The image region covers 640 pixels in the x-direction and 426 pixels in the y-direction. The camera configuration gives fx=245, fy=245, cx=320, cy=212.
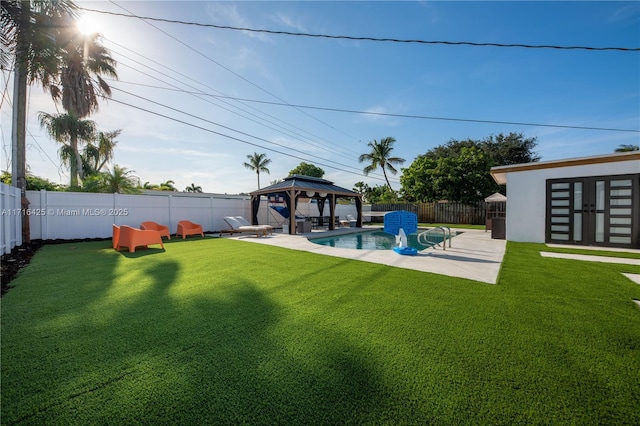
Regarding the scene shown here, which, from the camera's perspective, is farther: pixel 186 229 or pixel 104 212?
pixel 186 229

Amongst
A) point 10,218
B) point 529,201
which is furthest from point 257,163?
point 529,201

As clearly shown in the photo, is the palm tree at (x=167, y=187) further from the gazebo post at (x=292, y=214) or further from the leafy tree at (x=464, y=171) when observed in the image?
the leafy tree at (x=464, y=171)

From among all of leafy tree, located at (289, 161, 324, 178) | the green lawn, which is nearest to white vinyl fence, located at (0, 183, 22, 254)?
the green lawn

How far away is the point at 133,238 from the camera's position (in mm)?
7328

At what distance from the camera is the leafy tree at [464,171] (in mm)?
20438

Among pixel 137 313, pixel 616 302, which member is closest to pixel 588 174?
pixel 616 302

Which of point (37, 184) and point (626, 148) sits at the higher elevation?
point (626, 148)

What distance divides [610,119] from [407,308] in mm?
21078

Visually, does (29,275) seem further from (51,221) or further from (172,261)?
(51,221)

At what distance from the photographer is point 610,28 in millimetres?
7145

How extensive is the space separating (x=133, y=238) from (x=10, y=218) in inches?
140

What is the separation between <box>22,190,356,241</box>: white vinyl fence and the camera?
9219 millimetres

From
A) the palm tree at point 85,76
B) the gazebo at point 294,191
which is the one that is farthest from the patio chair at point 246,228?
the palm tree at point 85,76

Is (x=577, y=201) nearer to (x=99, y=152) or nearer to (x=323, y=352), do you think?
(x=323, y=352)
